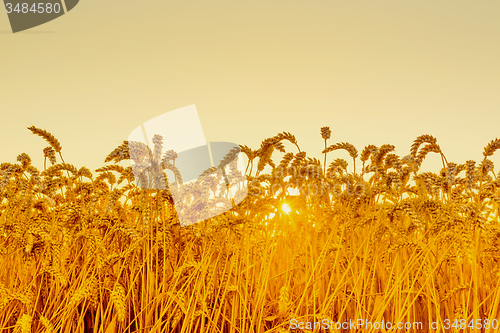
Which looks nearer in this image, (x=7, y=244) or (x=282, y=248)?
(x=7, y=244)

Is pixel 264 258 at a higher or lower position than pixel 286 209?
lower

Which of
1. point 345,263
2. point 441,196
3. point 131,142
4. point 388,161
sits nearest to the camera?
point 131,142

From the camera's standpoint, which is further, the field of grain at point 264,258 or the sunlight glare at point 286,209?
the sunlight glare at point 286,209

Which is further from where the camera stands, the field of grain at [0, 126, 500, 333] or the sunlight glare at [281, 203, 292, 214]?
the sunlight glare at [281, 203, 292, 214]

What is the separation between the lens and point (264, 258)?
230 cm

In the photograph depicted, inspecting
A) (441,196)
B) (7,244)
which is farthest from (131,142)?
(441,196)

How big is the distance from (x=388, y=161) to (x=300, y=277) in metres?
1.45

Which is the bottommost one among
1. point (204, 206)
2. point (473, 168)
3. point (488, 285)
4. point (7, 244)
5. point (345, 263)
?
point (488, 285)

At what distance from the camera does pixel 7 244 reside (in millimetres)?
2809

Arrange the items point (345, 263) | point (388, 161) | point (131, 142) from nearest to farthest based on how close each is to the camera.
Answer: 1. point (131, 142)
2. point (345, 263)
3. point (388, 161)

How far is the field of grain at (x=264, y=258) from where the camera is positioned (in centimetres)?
215

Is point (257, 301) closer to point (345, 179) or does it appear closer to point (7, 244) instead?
point (345, 179)

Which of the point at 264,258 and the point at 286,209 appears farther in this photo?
the point at 286,209

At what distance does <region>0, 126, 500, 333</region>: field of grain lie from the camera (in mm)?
2148
